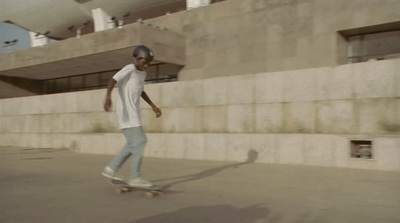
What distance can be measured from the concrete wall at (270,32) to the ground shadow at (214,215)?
1018cm

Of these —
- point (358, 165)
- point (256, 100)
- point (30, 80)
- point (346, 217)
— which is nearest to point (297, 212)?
point (346, 217)

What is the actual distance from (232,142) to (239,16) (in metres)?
7.66

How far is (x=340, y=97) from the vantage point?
791cm

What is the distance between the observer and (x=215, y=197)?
4.56 m

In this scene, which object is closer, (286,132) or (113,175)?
(113,175)

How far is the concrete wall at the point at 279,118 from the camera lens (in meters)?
7.31

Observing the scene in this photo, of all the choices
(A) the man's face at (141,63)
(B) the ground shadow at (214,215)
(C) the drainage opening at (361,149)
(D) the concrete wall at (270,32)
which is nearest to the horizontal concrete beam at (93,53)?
(D) the concrete wall at (270,32)

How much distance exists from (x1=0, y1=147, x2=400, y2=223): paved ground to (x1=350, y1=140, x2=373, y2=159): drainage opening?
51 cm

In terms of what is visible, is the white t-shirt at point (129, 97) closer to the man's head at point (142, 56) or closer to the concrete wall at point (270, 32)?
the man's head at point (142, 56)

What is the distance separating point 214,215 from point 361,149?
15.1ft

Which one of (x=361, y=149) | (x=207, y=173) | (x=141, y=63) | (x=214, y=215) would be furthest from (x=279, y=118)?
→ (x=214, y=215)

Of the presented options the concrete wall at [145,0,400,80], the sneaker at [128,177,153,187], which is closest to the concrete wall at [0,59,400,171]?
the sneaker at [128,177,153,187]

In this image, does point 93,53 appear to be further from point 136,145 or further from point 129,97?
point 136,145

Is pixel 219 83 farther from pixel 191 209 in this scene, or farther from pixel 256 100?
pixel 191 209
